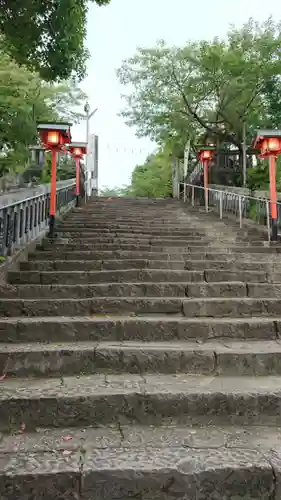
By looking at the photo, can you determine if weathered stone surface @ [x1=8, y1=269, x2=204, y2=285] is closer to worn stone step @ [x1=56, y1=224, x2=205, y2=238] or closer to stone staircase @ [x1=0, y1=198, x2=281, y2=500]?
stone staircase @ [x1=0, y1=198, x2=281, y2=500]

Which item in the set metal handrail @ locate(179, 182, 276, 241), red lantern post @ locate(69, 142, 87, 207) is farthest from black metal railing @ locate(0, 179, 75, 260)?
red lantern post @ locate(69, 142, 87, 207)

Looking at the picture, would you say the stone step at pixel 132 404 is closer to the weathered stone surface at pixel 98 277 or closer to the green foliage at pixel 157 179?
the weathered stone surface at pixel 98 277

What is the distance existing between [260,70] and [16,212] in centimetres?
1458

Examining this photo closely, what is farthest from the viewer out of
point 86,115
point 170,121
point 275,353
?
point 86,115

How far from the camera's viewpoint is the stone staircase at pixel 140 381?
7.52 feet

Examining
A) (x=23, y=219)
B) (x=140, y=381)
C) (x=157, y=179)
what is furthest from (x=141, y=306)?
(x=157, y=179)

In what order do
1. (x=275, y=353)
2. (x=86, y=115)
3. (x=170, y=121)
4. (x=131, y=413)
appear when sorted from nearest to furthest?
(x=131, y=413)
(x=275, y=353)
(x=170, y=121)
(x=86, y=115)

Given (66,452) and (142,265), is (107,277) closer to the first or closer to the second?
(142,265)

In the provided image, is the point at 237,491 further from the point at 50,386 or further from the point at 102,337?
the point at 102,337

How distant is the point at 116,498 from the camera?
228cm

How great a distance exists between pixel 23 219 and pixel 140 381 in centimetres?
355

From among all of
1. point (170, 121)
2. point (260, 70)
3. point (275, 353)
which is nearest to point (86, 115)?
point (170, 121)

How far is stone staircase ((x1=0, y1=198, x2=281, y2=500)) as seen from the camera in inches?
90.3

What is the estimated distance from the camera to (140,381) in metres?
3.18
